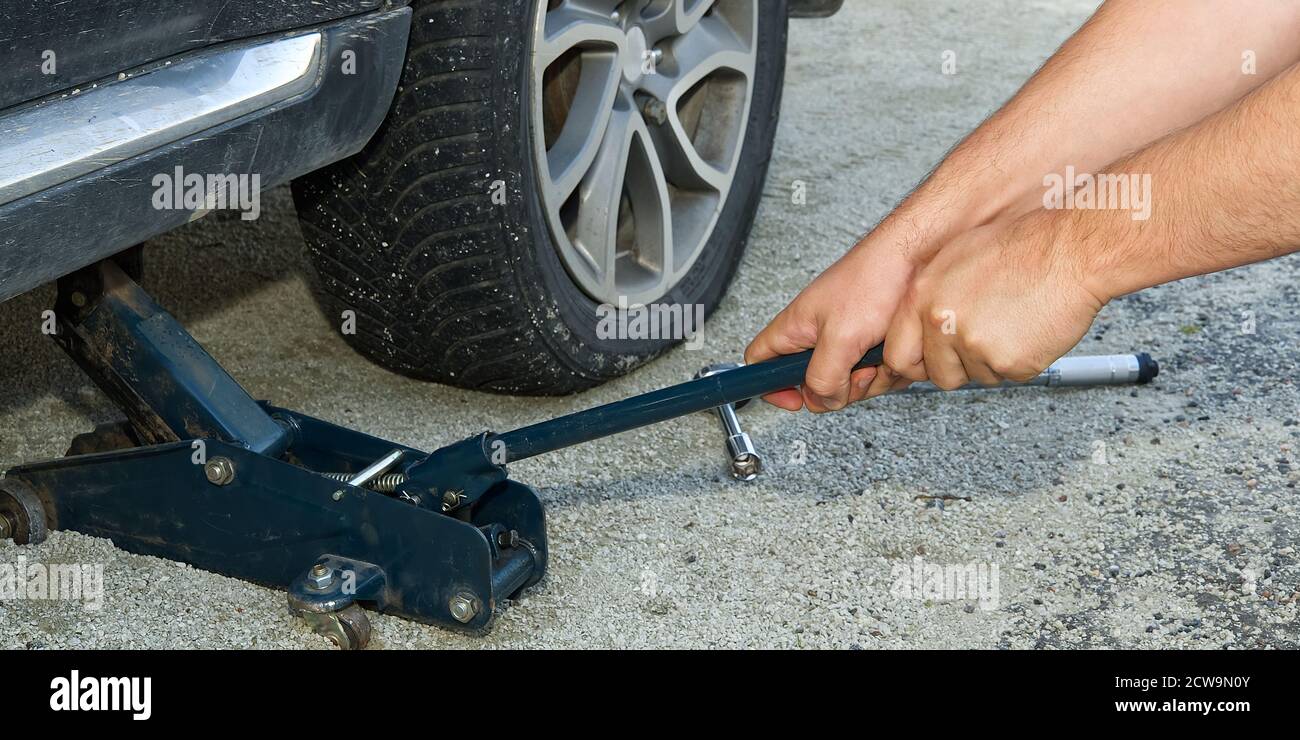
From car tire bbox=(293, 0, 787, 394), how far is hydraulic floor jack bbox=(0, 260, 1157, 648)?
0.35 meters

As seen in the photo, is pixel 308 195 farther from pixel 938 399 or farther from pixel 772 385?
pixel 938 399

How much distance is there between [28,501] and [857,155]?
8.40 feet

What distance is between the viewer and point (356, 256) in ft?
7.14

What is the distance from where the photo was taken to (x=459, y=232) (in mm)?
2094

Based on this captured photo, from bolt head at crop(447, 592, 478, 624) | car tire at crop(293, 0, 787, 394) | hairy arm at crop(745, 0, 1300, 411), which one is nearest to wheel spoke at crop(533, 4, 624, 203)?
car tire at crop(293, 0, 787, 394)

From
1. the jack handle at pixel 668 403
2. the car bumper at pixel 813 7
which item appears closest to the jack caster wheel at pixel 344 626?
the jack handle at pixel 668 403

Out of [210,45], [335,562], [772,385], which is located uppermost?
[210,45]

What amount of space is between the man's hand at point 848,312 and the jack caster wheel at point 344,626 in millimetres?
667

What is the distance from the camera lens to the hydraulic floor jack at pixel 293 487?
5.62ft

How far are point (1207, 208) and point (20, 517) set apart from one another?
1.62 metres

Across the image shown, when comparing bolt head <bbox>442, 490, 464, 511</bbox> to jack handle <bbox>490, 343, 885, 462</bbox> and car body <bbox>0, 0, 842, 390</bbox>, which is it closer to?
jack handle <bbox>490, 343, 885, 462</bbox>

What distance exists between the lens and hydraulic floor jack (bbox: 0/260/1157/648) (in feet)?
5.62

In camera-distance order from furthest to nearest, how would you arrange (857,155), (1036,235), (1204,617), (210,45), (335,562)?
1. (857,155)
2. (1204,617)
3. (335,562)
4. (210,45)
5. (1036,235)

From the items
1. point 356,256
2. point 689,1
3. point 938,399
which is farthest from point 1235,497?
point 356,256
